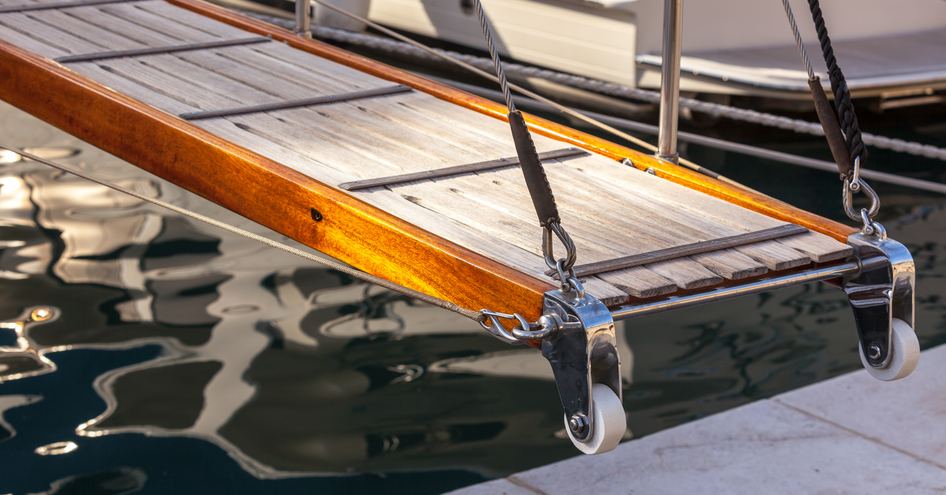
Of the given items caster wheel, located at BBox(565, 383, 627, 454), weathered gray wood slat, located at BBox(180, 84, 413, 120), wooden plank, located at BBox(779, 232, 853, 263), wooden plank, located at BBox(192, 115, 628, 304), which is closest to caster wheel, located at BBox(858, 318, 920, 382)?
wooden plank, located at BBox(779, 232, 853, 263)

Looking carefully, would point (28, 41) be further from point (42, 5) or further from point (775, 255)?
point (775, 255)

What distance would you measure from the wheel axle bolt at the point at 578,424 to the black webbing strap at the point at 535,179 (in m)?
0.25

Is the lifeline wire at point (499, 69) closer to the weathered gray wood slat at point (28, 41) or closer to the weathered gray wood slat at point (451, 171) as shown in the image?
the weathered gray wood slat at point (451, 171)

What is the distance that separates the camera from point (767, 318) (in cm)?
355

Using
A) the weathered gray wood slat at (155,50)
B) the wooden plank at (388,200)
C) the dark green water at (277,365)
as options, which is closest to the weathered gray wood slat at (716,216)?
the wooden plank at (388,200)

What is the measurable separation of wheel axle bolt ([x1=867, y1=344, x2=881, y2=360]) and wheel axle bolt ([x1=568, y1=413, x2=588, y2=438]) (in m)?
0.52

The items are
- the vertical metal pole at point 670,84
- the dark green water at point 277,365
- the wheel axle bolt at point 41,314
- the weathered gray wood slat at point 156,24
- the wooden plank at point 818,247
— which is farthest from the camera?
the wheel axle bolt at point 41,314

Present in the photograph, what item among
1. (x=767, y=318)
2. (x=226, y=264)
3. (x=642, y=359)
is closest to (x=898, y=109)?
(x=767, y=318)

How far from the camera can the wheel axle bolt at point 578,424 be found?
1619mm

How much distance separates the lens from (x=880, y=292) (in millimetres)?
1851

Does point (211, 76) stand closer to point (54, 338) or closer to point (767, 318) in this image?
point (54, 338)

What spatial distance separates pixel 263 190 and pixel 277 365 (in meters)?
1.14

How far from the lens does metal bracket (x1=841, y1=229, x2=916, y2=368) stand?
184cm

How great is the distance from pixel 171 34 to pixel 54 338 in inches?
33.9
